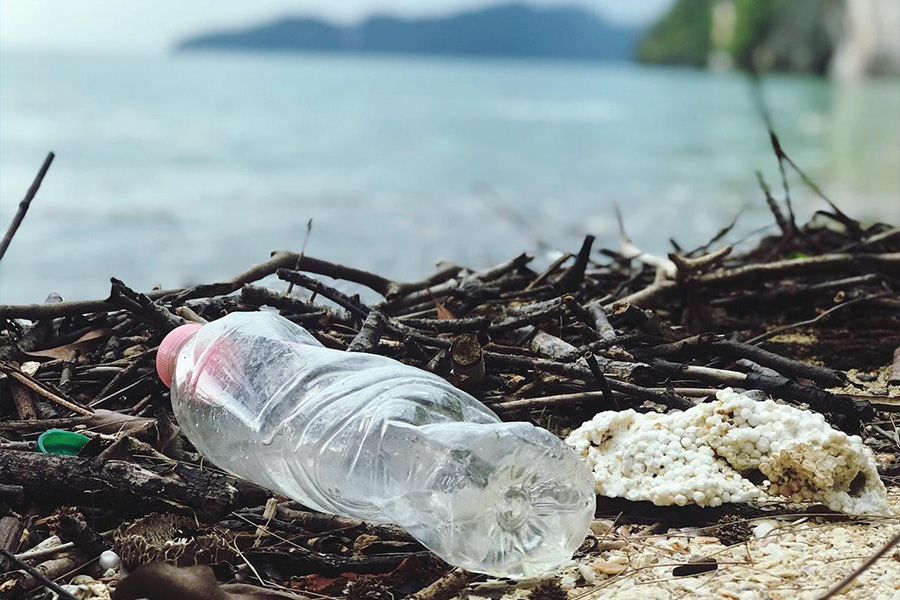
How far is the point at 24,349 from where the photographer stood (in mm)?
2402

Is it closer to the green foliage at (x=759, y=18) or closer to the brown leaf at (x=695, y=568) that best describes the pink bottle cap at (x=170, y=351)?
the brown leaf at (x=695, y=568)

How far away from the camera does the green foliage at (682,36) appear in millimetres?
43406

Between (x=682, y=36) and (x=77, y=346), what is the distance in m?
47.0

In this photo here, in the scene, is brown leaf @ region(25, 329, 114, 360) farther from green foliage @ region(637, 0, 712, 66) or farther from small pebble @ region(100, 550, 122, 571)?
green foliage @ region(637, 0, 712, 66)

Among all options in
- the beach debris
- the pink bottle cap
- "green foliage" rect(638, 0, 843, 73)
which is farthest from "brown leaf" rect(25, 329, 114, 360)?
"green foliage" rect(638, 0, 843, 73)

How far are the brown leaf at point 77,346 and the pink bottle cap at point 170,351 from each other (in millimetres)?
513

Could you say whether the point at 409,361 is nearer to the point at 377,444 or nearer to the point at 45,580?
the point at 377,444

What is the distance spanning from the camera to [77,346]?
2457 mm

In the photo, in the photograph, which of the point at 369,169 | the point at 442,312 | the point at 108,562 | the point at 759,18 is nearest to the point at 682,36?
the point at 759,18

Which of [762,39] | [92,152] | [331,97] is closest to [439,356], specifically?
[92,152]

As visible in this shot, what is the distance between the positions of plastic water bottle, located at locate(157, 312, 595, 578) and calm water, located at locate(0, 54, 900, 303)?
2.10 meters

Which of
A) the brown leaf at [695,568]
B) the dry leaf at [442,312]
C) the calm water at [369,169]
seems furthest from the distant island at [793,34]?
the brown leaf at [695,568]

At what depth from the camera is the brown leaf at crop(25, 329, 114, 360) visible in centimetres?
241

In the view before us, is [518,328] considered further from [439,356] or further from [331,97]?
[331,97]
